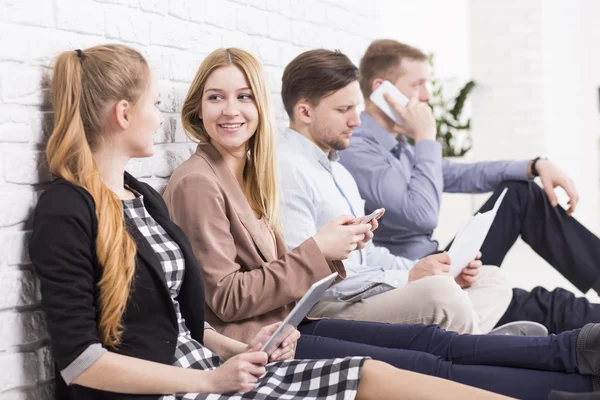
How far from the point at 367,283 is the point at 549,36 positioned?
4.36 m

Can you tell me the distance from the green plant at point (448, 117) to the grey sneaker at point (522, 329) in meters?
3.81

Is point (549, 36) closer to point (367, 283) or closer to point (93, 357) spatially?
point (367, 283)

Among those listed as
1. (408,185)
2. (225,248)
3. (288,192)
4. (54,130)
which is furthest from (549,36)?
(54,130)

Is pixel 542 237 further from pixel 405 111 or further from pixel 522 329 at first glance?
pixel 405 111

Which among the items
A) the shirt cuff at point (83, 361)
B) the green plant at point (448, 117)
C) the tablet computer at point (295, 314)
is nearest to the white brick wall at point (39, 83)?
the shirt cuff at point (83, 361)

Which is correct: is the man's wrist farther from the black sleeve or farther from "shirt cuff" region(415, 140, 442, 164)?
the black sleeve

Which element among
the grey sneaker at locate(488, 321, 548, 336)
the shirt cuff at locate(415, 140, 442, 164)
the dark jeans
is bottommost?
the grey sneaker at locate(488, 321, 548, 336)

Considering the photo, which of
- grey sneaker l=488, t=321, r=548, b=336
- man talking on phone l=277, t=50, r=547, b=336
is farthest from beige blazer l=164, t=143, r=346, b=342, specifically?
grey sneaker l=488, t=321, r=548, b=336

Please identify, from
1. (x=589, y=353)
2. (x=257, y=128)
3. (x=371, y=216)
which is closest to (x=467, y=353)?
(x=589, y=353)

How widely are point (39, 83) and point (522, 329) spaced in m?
1.69

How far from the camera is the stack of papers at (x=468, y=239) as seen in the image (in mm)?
2350

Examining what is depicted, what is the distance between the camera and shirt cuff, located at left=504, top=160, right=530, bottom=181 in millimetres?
3051

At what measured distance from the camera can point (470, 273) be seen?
267cm

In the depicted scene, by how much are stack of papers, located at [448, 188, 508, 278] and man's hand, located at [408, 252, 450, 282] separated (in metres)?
0.03
